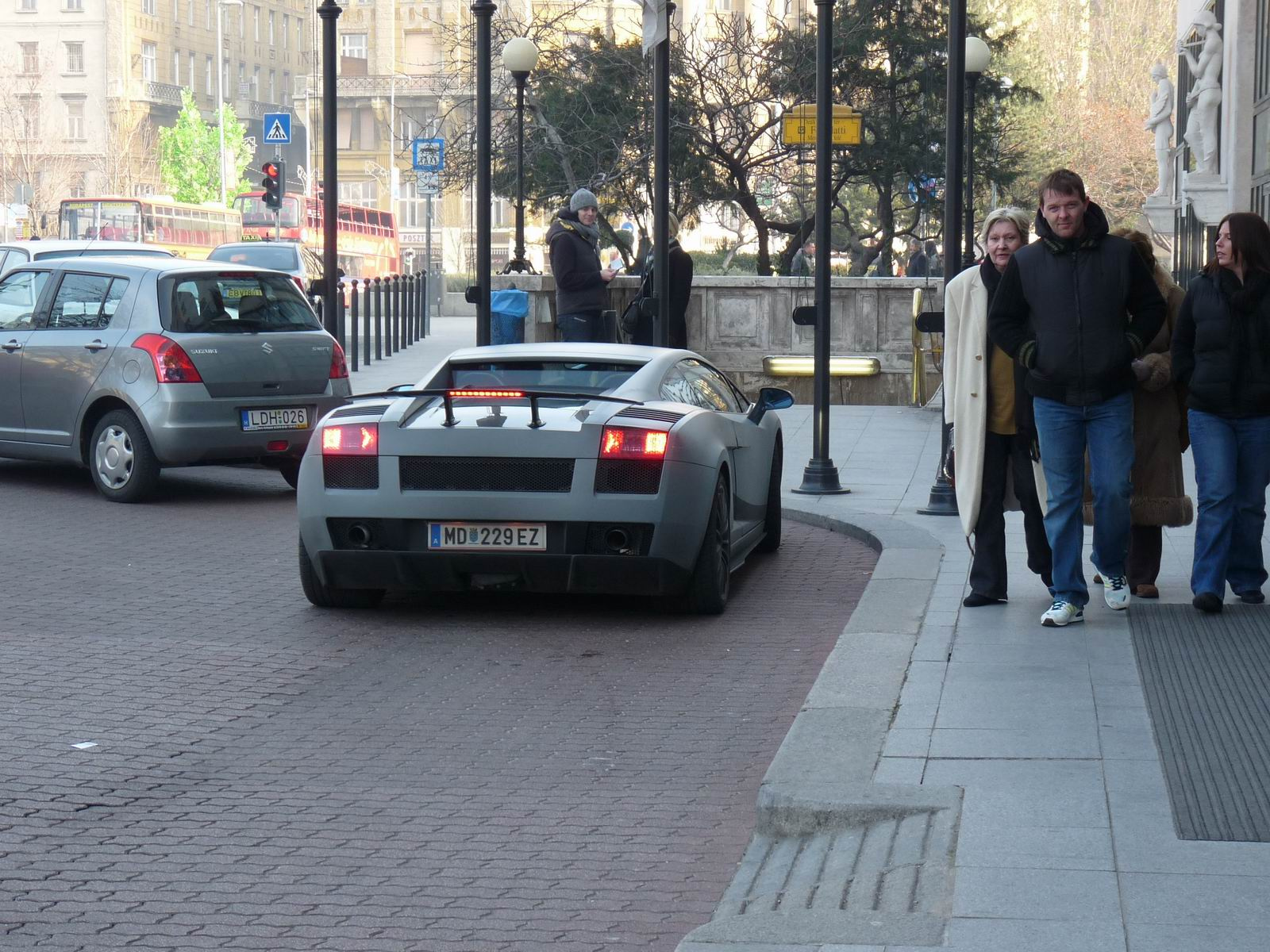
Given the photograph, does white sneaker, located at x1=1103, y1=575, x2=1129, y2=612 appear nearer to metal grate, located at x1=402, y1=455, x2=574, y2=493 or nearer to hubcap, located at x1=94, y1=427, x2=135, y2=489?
metal grate, located at x1=402, y1=455, x2=574, y2=493

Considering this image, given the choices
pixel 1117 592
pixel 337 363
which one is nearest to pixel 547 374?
pixel 1117 592

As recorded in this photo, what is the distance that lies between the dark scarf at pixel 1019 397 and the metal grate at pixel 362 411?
2.64 m

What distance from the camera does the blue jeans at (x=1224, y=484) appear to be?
792 cm

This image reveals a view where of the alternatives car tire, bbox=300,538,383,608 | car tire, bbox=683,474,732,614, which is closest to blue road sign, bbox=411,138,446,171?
car tire, bbox=300,538,383,608

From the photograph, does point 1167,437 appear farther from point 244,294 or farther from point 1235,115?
point 1235,115

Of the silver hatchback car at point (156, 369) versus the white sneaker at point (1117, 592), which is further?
the silver hatchback car at point (156, 369)

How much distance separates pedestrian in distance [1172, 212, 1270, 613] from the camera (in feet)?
25.6

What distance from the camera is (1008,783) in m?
5.19

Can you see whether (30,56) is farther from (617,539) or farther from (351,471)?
(617,539)

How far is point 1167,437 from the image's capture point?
813 cm

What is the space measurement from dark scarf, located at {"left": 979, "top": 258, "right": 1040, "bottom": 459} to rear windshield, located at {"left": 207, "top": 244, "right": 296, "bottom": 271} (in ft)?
98.0

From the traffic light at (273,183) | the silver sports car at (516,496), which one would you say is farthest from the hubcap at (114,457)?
the traffic light at (273,183)

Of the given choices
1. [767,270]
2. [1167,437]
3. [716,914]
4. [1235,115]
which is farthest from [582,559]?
[767,270]

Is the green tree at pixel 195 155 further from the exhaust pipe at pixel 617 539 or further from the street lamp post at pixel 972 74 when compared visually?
the exhaust pipe at pixel 617 539
